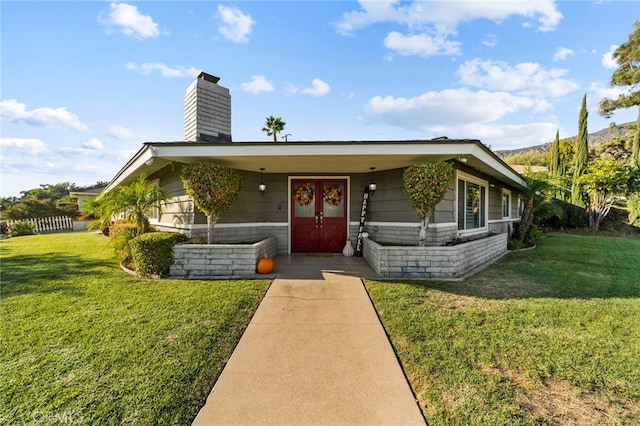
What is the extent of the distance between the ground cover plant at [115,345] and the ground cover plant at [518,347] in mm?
1771

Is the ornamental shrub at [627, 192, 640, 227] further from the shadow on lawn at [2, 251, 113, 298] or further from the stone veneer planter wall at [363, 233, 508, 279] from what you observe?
the shadow on lawn at [2, 251, 113, 298]

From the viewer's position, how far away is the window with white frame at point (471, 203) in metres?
7.25

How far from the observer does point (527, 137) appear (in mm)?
36750

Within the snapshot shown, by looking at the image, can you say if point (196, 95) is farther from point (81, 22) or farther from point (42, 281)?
point (42, 281)

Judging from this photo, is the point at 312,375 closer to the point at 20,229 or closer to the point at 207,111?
the point at 207,111

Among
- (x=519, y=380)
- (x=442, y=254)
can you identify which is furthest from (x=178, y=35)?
(x=519, y=380)

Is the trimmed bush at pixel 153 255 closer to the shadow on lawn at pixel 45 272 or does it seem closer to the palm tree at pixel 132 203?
the shadow on lawn at pixel 45 272

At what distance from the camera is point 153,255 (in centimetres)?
505

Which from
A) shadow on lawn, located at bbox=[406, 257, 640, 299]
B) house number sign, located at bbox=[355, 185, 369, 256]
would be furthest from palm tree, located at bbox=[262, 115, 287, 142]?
shadow on lawn, located at bbox=[406, 257, 640, 299]

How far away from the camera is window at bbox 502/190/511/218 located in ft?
37.3

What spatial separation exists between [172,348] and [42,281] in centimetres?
408

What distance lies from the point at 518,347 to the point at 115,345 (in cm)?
385

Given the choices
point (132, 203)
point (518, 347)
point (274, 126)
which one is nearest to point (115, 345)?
point (518, 347)

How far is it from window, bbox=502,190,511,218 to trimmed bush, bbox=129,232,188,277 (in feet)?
40.0
